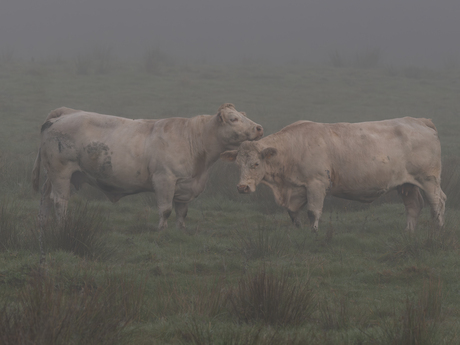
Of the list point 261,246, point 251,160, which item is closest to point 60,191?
point 251,160

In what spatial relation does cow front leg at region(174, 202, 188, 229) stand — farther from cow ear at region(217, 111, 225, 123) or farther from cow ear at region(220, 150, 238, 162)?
cow ear at region(217, 111, 225, 123)

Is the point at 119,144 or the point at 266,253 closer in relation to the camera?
the point at 266,253

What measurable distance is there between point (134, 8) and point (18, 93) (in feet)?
234

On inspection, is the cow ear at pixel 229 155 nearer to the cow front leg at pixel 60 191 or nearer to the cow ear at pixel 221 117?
the cow ear at pixel 221 117

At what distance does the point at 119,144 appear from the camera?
8.02 metres

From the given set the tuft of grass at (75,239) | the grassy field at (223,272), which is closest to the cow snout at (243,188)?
the grassy field at (223,272)

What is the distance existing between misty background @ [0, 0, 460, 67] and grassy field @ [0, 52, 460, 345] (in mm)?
36125

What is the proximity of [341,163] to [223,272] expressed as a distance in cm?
285

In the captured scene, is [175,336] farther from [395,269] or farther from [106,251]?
[395,269]

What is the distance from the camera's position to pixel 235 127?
8109 mm

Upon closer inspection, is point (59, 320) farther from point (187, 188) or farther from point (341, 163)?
point (341, 163)

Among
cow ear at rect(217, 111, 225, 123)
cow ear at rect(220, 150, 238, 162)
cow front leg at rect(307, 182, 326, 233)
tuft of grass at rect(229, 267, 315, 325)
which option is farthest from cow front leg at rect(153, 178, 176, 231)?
tuft of grass at rect(229, 267, 315, 325)

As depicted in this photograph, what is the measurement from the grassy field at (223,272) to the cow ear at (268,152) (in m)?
1.12

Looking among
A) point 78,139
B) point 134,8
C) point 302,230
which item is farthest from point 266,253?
point 134,8
